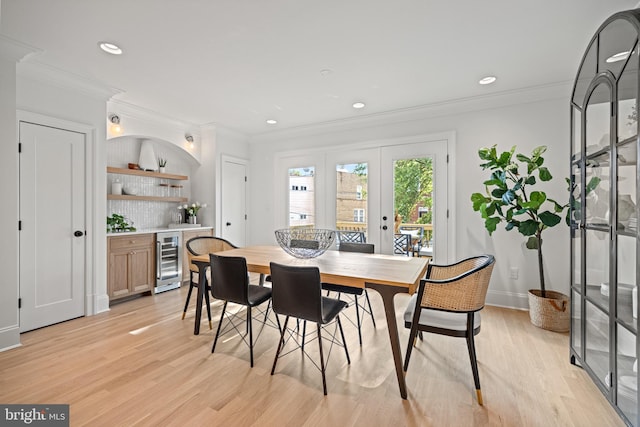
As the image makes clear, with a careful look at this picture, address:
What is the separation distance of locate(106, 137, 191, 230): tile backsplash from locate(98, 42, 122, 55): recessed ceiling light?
6.40 feet

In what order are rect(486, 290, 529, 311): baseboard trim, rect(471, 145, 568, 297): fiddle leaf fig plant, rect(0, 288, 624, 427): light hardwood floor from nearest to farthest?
rect(0, 288, 624, 427): light hardwood floor, rect(471, 145, 568, 297): fiddle leaf fig plant, rect(486, 290, 529, 311): baseboard trim

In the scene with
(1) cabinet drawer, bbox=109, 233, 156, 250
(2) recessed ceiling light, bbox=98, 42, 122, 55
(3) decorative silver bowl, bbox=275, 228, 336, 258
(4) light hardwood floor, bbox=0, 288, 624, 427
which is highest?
(2) recessed ceiling light, bbox=98, 42, 122, 55

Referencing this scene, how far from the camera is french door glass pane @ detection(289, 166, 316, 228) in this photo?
16.4 ft

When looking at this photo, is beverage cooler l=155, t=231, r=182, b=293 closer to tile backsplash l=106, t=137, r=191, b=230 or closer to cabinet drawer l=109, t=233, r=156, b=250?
cabinet drawer l=109, t=233, r=156, b=250

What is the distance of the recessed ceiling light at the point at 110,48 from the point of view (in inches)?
95.7

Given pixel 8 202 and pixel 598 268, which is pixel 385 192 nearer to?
pixel 598 268

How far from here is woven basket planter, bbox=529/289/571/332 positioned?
9.34ft

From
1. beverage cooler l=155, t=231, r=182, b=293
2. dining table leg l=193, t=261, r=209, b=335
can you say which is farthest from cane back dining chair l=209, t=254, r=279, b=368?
beverage cooler l=155, t=231, r=182, b=293

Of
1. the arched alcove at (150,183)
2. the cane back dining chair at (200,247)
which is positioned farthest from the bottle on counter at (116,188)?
the cane back dining chair at (200,247)

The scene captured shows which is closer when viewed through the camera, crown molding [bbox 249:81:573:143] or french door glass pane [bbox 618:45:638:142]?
french door glass pane [bbox 618:45:638:142]

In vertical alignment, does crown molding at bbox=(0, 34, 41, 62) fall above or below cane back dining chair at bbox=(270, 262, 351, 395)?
above

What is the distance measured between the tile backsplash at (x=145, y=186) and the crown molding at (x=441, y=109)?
1719 mm

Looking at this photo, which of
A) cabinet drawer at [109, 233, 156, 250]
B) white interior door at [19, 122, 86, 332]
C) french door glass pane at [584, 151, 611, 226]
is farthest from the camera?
cabinet drawer at [109, 233, 156, 250]

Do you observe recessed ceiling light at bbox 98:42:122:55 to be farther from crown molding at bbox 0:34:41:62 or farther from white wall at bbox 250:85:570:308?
white wall at bbox 250:85:570:308
